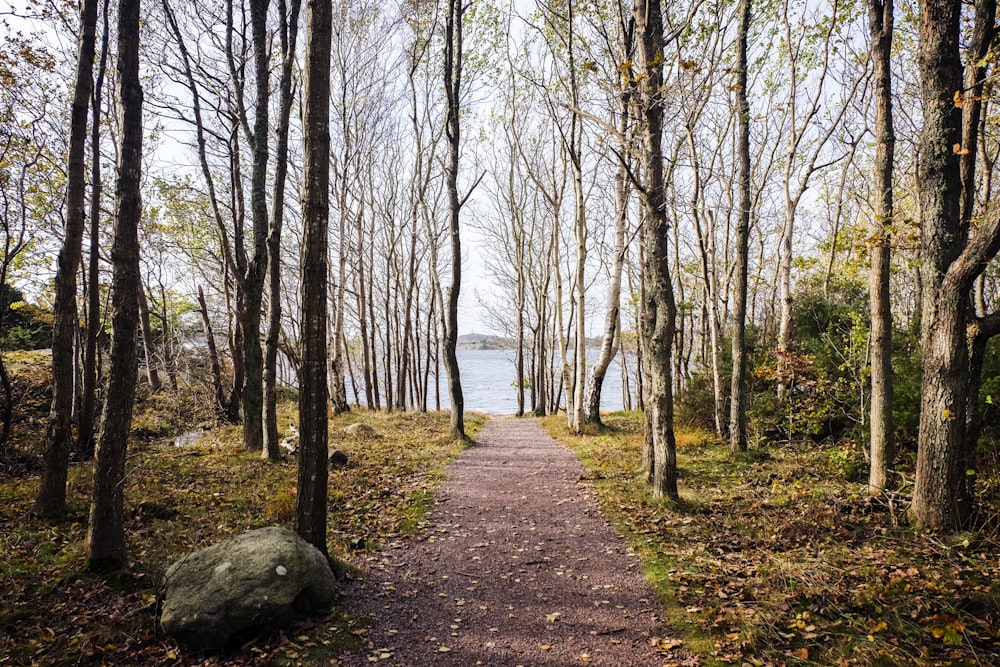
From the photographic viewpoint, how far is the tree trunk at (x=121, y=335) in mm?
4516

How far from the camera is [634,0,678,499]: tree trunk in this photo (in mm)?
6855

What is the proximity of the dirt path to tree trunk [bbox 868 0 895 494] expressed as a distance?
3.84 m

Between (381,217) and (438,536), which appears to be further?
(381,217)

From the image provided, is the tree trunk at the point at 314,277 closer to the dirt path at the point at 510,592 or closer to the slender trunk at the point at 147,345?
the dirt path at the point at 510,592

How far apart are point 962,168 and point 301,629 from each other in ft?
26.5

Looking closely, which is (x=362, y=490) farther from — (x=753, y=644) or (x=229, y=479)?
(x=753, y=644)

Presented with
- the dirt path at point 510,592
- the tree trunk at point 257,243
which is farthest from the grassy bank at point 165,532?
the tree trunk at point 257,243

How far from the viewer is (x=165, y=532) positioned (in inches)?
223

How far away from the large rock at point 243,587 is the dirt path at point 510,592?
1.75ft

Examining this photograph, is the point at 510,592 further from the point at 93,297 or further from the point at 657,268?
the point at 93,297

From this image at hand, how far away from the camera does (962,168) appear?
17.5 ft

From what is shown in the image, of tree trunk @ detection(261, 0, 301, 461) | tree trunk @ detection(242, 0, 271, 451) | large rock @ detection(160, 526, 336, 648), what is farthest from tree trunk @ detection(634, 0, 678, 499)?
tree trunk @ detection(242, 0, 271, 451)

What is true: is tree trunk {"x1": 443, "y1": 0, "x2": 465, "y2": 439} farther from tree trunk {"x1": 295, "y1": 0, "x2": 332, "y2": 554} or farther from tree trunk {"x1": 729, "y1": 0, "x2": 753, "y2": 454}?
tree trunk {"x1": 295, "y1": 0, "x2": 332, "y2": 554}

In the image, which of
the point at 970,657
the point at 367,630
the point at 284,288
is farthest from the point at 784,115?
the point at 284,288
